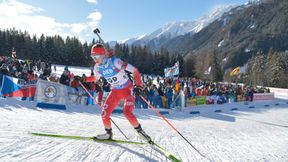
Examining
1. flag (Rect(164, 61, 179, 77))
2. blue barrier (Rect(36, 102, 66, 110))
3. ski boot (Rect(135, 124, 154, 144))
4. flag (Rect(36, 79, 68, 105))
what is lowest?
ski boot (Rect(135, 124, 154, 144))

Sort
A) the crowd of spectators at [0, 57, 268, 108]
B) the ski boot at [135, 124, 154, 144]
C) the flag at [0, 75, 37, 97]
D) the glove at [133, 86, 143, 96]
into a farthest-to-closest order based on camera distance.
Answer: the crowd of spectators at [0, 57, 268, 108] < the flag at [0, 75, 37, 97] < the ski boot at [135, 124, 154, 144] < the glove at [133, 86, 143, 96]

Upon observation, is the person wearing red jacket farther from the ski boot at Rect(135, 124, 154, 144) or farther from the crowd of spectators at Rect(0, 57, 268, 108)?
the crowd of spectators at Rect(0, 57, 268, 108)

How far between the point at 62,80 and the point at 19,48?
2931 inches

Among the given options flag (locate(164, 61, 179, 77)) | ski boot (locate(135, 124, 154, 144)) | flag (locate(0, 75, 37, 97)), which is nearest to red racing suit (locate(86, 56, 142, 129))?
ski boot (locate(135, 124, 154, 144))

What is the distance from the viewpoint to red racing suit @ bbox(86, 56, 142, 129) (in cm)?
672

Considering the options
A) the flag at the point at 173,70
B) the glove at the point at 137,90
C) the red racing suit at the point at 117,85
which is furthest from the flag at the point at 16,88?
the flag at the point at 173,70

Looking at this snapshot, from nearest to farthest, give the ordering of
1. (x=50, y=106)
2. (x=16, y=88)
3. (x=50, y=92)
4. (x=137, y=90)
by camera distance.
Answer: (x=137, y=90) < (x=50, y=106) < (x=16, y=88) < (x=50, y=92)

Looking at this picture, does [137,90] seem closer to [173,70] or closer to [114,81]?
[114,81]

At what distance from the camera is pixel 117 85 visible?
272 inches

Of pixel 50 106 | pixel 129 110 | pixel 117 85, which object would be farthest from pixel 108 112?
pixel 50 106

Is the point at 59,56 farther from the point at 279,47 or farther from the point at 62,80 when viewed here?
the point at 279,47

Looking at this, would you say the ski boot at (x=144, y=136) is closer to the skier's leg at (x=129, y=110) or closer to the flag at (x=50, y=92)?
the skier's leg at (x=129, y=110)

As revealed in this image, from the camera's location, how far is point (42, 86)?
541 inches

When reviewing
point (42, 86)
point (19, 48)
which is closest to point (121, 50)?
point (19, 48)
